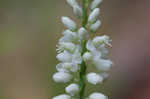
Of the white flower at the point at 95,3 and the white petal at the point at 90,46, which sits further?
the white flower at the point at 95,3

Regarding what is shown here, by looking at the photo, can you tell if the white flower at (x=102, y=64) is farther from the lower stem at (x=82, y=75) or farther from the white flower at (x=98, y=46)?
the lower stem at (x=82, y=75)

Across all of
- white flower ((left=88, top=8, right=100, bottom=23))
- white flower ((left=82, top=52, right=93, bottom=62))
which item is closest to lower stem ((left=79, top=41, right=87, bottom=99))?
white flower ((left=82, top=52, right=93, bottom=62))

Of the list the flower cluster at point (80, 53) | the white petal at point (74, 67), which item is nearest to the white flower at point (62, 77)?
the flower cluster at point (80, 53)

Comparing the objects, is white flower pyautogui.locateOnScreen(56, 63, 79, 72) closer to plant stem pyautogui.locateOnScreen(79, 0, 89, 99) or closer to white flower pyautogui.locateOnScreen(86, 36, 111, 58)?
plant stem pyautogui.locateOnScreen(79, 0, 89, 99)

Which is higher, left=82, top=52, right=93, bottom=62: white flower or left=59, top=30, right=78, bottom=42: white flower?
left=59, top=30, right=78, bottom=42: white flower

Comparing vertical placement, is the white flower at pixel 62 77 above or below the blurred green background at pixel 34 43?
below

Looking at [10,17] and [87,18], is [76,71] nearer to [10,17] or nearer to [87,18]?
[87,18]

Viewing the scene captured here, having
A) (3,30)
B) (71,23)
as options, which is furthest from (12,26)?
(71,23)

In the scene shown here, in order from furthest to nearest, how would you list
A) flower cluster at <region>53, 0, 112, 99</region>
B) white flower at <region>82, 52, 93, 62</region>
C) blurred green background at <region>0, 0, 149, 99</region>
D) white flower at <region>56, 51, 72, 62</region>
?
1. blurred green background at <region>0, 0, 149, 99</region>
2. white flower at <region>56, 51, 72, 62</region>
3. flower cluster at <region>53, 0, 112, 99</region>
4. white flower at <region>82, 52, 93, 62</region>
